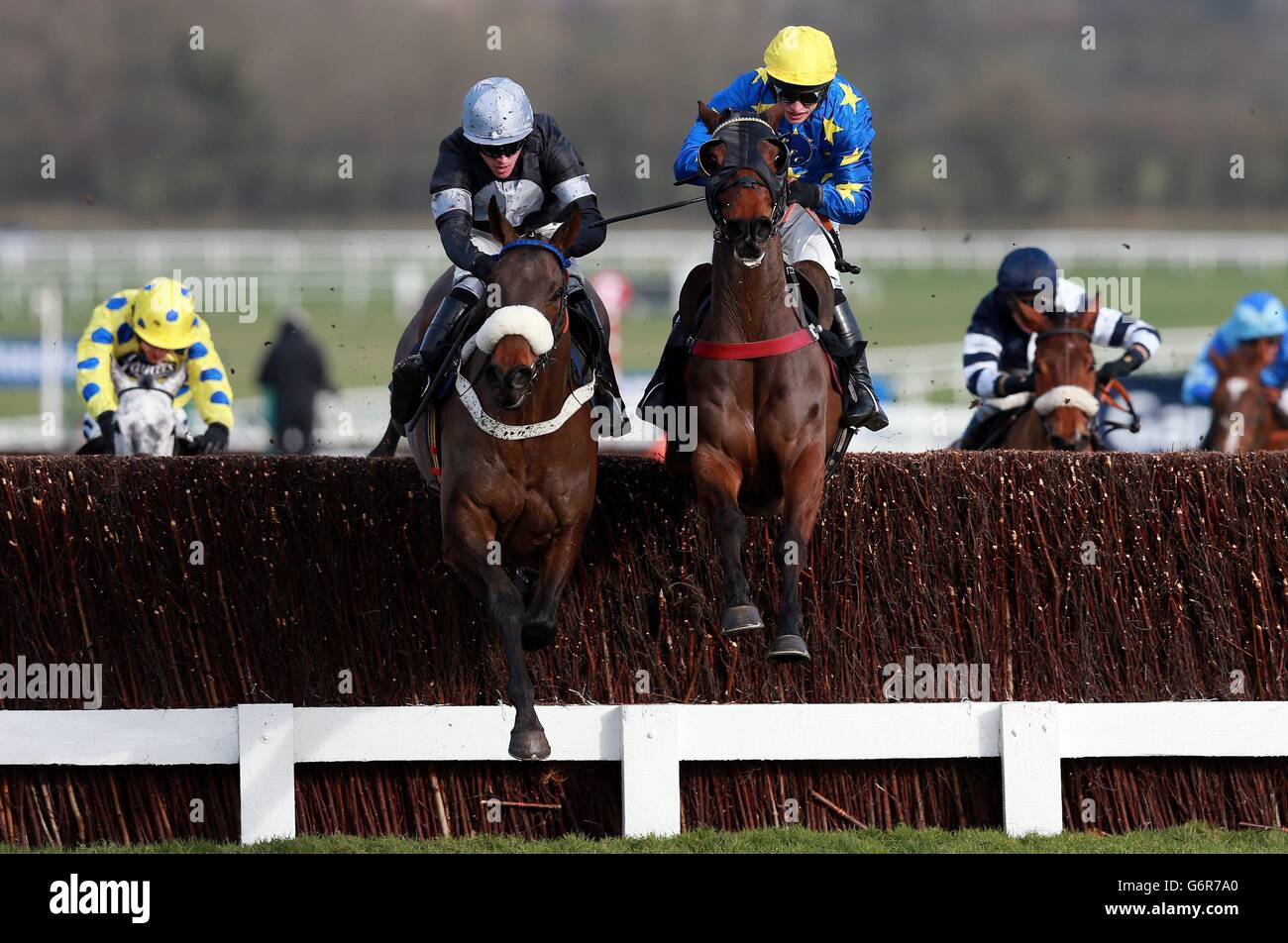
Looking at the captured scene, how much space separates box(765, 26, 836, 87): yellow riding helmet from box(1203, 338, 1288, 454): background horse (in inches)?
176

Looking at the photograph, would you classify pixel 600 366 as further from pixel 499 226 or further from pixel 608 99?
pixel 608 99

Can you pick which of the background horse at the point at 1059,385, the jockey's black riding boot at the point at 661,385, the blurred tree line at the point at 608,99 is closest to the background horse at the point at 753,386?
the jockey's black riding boot at the point at 661,385

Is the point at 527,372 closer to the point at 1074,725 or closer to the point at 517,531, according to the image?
the point at 517,531

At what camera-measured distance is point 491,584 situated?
5891 mm

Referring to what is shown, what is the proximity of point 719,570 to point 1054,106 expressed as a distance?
42.7 meters

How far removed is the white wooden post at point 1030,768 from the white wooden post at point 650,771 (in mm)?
1155

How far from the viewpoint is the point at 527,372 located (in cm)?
551

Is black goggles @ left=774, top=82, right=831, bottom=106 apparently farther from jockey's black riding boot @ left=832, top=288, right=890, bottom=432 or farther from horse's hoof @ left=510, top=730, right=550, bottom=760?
horse's hoof @ left=510, top=730, right=550, bottom=760

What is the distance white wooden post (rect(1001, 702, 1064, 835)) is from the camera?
640cm

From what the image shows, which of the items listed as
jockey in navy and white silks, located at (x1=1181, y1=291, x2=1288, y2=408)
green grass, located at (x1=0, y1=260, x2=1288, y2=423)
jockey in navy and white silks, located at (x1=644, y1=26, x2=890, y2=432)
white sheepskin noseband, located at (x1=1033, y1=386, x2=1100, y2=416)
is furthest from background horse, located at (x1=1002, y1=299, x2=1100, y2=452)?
green grass, located at (x1=0, y1=260, x2=1288, y2=423)

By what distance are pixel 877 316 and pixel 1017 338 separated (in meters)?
26.8
